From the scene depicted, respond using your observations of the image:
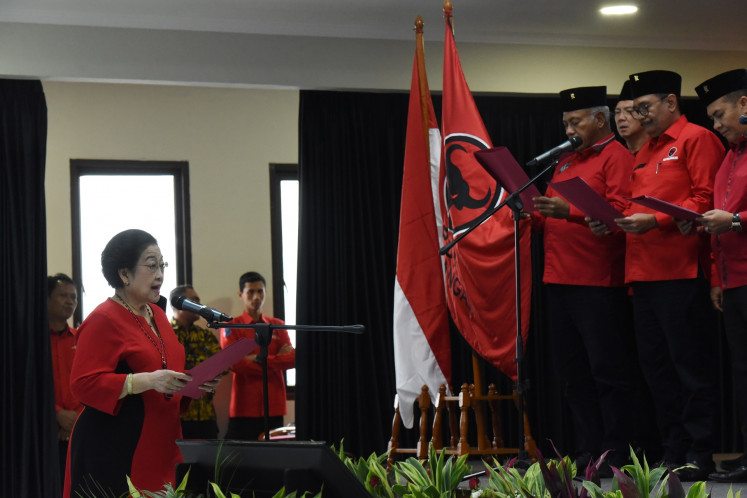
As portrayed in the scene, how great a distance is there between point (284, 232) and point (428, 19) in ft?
8.09

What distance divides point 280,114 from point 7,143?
262cm

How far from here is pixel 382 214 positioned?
18.3ft

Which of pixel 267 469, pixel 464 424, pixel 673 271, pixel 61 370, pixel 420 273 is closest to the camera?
Result: pixel 267 469

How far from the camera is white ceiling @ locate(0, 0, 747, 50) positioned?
4930 millimetres

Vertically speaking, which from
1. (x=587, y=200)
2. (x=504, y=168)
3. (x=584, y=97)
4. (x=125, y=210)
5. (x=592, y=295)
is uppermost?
(x=584, y=97)

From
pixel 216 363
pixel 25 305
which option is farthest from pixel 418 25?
pixel 216 363

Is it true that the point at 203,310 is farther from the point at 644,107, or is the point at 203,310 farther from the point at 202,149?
the point at 202,149

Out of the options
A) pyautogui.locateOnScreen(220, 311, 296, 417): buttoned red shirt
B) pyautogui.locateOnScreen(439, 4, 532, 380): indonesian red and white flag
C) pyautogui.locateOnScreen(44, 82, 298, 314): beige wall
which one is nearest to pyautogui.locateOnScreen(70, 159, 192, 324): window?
pyautogui.locateOnScreen(44, 82, 298, 314): beige wall

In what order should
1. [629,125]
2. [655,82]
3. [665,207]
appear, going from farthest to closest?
[629,125], [655,82], [665,207]

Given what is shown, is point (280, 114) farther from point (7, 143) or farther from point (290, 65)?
point (7, 143)

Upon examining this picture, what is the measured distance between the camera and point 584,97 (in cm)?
388

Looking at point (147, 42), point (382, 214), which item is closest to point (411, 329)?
point (382, 214)

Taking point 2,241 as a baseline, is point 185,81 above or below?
above

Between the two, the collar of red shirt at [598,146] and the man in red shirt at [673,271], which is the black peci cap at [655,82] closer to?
the man in red shirt at [673,271]
